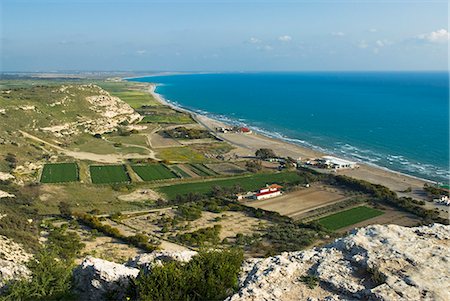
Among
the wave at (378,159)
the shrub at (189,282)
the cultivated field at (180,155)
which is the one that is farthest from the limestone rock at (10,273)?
the wave at (378,159)

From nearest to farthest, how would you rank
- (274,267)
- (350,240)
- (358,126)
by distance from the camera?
(274,267) < (350,240) < (358,126)

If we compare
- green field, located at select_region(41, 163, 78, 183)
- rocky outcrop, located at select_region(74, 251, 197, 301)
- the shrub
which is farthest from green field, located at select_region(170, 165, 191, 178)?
the shrub

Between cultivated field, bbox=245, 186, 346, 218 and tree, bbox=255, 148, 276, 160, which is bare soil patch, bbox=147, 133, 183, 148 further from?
cultivated field, bbox=245, 186, 346, 218

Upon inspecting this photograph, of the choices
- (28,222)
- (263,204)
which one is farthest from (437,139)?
(28,222)

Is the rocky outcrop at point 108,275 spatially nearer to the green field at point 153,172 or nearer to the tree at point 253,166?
the green field at point 153,172

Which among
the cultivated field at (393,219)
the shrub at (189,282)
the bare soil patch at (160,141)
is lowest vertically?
the cultivated field at (393,219)

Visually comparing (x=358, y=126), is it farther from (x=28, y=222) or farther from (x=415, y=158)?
(x=28, y=222)

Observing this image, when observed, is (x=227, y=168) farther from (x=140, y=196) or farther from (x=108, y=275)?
(x=108, y=275)
